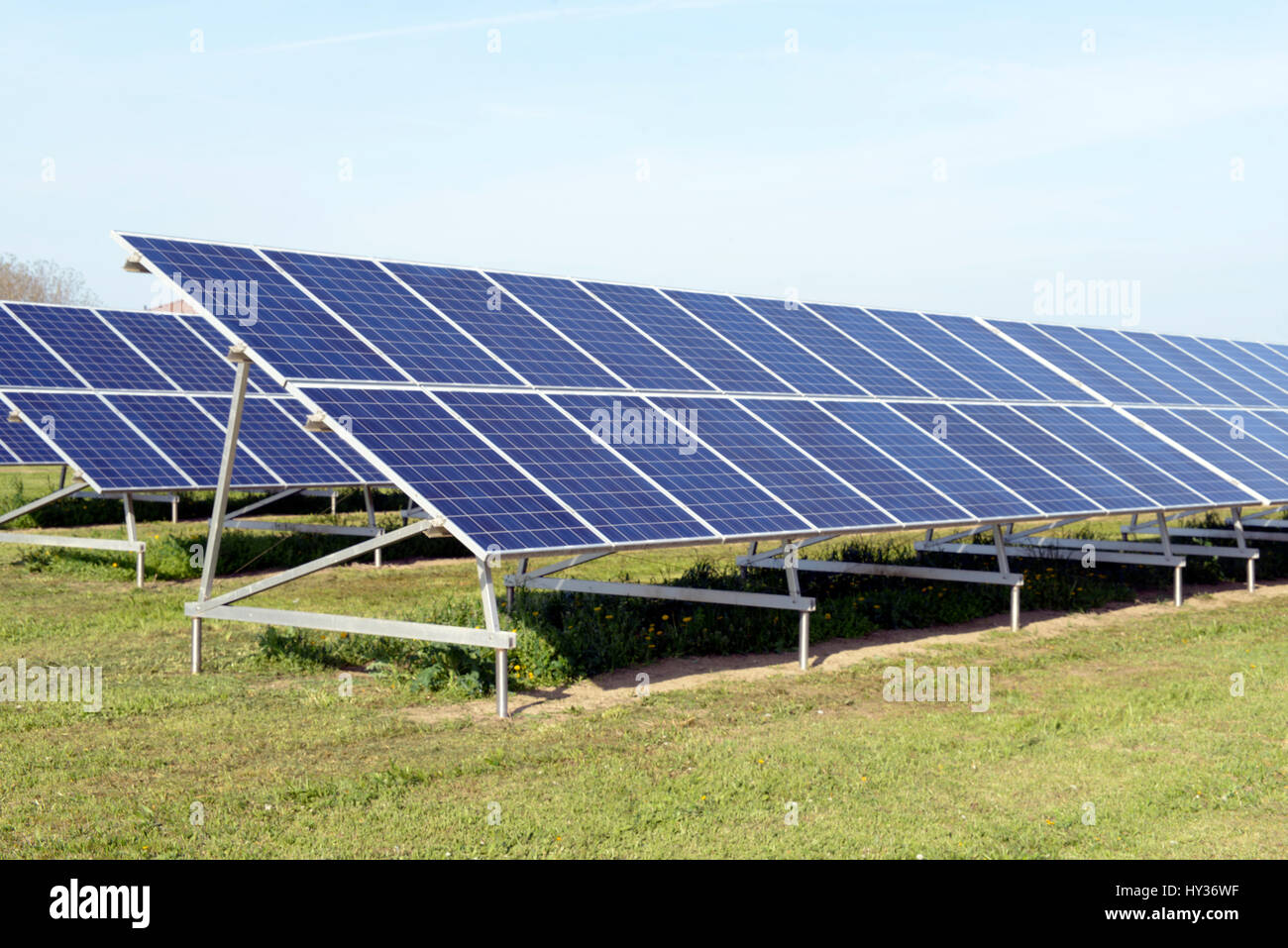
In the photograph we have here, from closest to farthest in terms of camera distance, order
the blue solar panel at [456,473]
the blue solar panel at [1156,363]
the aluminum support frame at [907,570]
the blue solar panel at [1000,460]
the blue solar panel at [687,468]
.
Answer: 1. the blue solar panel at [456,473]
2. the blue solar panel at [687,468]
3. the blue solar panel at [1000,460]
4. the aluminum support frame at [907,570]
5. the blue solar panel at [1156,363]

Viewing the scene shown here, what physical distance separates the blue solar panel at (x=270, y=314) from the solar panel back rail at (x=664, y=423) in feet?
0.11

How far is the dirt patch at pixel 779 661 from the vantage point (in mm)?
13148

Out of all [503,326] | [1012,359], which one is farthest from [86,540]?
[1012,359]

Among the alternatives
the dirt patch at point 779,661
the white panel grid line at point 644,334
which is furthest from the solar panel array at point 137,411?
the dirt patch at point 779,661

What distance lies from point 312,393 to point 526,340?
434 centimetres

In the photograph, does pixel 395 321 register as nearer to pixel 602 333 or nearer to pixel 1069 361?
pixel 602 333

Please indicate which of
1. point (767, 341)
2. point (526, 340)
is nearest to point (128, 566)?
point (526, 340)

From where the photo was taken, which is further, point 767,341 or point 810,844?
point 767,341

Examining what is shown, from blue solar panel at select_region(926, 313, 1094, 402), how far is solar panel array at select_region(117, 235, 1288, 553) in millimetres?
86

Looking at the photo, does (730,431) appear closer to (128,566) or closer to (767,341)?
(767,341)

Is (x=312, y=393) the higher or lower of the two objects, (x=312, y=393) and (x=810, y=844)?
the higher

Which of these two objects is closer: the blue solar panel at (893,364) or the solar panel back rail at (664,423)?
the solar panel back rail at (664,423)

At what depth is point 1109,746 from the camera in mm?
11406

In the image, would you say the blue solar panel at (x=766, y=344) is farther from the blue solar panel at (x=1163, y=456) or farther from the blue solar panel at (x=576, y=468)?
the blue solar panel at (x=1163, y=456)
